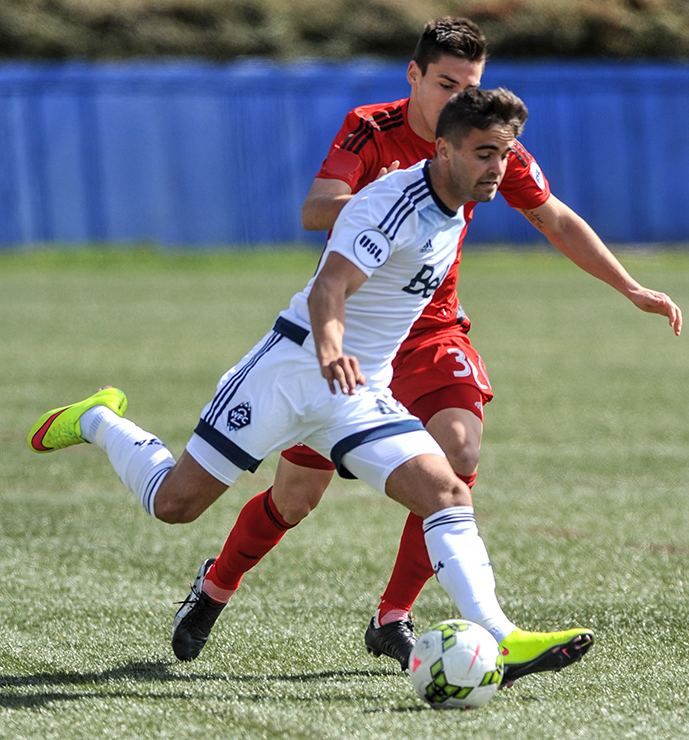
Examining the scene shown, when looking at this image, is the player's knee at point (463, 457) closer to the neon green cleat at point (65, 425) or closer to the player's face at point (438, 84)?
the player's face at point (438, 84)

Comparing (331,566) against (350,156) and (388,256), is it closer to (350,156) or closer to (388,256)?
(350,156)

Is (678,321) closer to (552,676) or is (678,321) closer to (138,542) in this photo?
(552,676)

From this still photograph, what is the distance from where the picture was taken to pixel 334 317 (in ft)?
14.4

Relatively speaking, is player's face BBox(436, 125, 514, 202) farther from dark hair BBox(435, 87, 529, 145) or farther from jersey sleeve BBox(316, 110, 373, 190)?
jersey sleeve BBox(316, 110, 373, 190)

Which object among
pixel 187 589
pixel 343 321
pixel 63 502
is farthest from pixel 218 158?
pixel 343 321

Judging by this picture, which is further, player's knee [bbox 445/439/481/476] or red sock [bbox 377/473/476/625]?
red sock [bbox 377/473/476/625]

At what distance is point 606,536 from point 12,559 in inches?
117

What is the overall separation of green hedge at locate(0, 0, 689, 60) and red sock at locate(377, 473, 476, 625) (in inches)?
1041

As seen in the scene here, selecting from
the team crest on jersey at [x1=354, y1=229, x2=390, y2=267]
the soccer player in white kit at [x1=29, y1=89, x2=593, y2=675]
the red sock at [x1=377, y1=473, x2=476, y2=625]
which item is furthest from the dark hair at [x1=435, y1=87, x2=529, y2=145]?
the red sock at [x1=377, y1=473, x2=476, y2=625]

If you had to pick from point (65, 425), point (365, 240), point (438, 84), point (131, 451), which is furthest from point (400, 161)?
point (65, 425)

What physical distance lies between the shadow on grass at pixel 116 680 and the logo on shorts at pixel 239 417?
87 centimetres

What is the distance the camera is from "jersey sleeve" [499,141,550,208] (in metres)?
5.43

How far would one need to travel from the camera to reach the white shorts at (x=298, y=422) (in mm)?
4535

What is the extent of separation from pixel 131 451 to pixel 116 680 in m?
0.80
